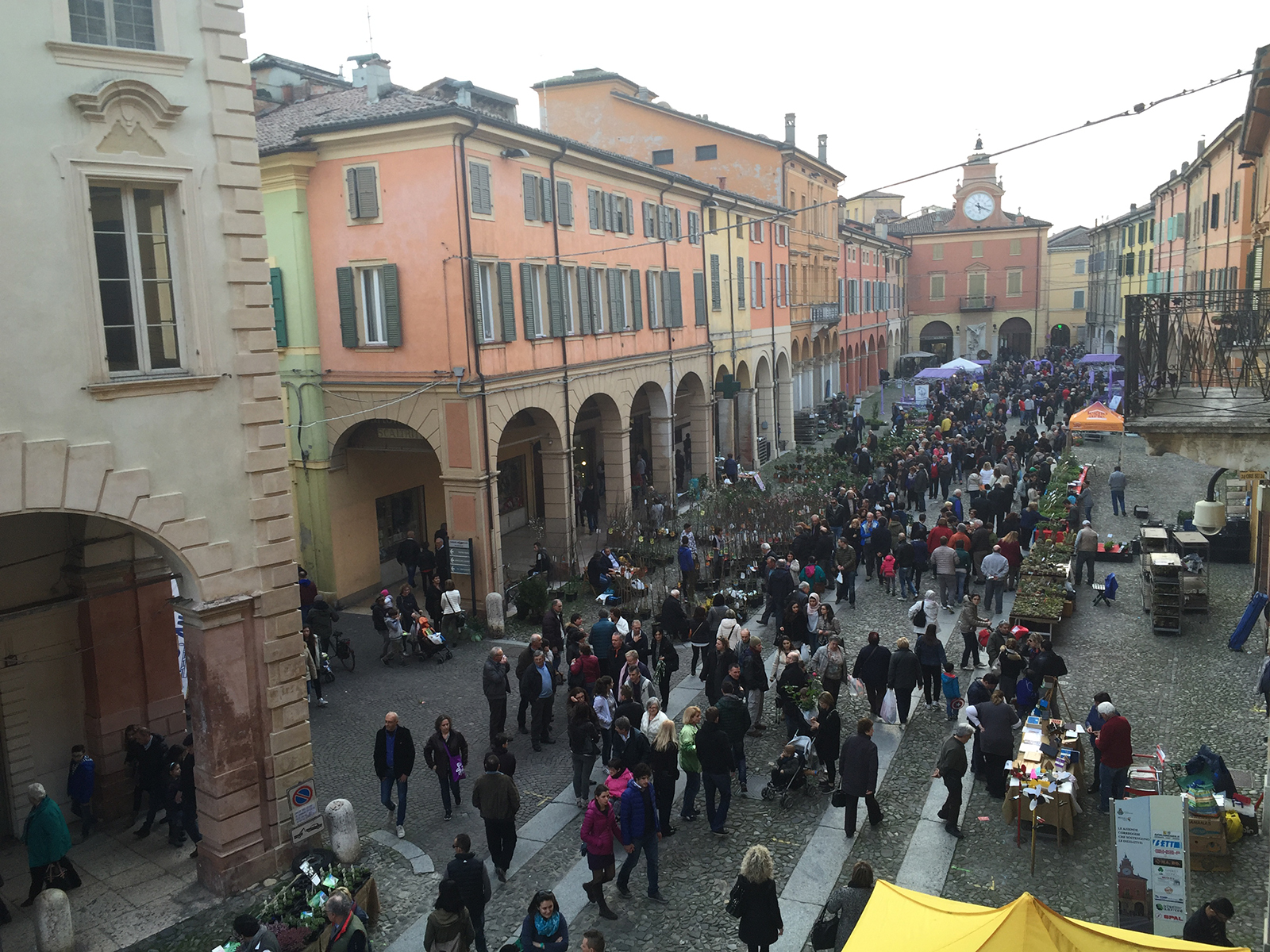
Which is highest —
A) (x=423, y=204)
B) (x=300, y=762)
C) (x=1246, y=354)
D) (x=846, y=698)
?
(x=423, y=204)

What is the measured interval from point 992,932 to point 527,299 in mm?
16761

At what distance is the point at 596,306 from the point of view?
24641 mm

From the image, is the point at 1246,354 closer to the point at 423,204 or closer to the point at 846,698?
the point at 846,698

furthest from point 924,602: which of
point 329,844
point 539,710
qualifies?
point 329,844

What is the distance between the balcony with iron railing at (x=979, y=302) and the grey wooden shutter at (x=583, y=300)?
59637 millimetres

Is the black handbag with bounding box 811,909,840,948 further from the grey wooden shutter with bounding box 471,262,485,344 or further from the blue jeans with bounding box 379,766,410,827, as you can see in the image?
the grey wooden shutter with bounding box 471,262,485,344

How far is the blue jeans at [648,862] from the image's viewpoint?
31.4ft

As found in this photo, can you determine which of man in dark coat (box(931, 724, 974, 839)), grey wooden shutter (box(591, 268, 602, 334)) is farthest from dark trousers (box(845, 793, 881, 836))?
grey wooden shutter (box(591, 268, 602, 334))

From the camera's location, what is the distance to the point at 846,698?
48.2ft

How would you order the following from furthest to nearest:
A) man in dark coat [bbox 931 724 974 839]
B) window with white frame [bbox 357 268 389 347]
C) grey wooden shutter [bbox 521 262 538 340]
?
grey wooden shutter [bbox 521 262 538 340], window with white frame [bbox 357 268 389 347], man in dark coat [bbox 931 724 974 839]

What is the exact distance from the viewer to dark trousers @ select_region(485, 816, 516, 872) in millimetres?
9969

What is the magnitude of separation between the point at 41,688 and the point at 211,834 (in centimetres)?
297

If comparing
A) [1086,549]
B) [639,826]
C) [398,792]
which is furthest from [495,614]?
[1086,549]

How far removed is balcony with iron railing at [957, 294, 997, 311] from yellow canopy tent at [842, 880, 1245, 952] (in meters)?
75.3
